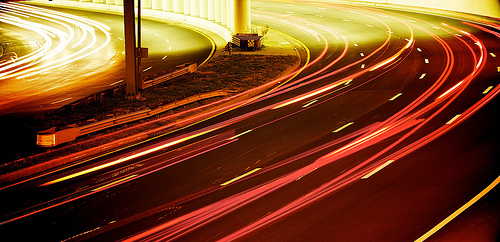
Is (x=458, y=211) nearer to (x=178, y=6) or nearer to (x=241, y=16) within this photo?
(x=241, y=16)

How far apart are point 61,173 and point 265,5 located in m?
46.4

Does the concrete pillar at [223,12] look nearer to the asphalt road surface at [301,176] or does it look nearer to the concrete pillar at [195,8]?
the concrete pillar at [195,8]

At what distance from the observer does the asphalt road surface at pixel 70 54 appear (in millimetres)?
25016

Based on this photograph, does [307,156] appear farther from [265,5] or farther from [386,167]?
[265,5]

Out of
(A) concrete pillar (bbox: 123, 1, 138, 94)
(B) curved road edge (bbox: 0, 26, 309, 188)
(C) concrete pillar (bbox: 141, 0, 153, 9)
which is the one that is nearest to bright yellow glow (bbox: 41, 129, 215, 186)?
(B) curved road edge (bbox: 0, 26, 309, 188)

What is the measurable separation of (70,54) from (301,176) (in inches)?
959

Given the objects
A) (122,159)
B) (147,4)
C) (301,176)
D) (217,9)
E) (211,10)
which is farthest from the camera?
(147,4)

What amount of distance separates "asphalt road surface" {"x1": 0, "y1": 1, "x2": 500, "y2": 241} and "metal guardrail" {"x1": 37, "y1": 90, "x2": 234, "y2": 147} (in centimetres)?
159

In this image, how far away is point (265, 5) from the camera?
58.9 meters

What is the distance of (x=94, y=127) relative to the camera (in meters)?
17.9

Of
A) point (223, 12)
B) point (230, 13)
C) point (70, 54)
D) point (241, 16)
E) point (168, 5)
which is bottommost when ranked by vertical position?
point (70, 54)

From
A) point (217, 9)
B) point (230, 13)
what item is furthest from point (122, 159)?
point (217, 9)

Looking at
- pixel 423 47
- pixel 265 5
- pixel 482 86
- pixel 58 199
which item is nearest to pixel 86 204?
pixel 58 199

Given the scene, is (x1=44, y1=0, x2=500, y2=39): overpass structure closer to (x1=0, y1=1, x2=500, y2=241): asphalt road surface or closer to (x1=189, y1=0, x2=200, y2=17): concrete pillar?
(x1=189, y1=0, x2=200, y2=17): concrete pillar
